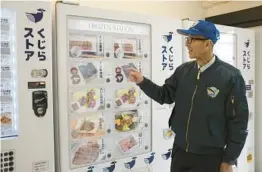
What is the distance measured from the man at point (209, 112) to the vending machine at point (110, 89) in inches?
18.0

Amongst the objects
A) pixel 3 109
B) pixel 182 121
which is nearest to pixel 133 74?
pixel 182 121

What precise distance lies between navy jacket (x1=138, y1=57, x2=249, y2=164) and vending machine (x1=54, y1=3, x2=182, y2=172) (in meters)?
0.47

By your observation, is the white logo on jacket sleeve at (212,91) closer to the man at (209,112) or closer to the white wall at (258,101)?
the man at (209,112)

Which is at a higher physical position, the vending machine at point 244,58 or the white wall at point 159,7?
the white wall at point 159,7

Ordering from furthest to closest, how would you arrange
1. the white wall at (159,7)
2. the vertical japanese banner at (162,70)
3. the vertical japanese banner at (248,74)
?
the vertical japanese banner at (248,74) < the white wall at (159,7) < the vertical japanese banner at (162,70)

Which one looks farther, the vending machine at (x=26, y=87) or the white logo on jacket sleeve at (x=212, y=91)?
the white logo on jacket sleeve at (x=212, y=91)

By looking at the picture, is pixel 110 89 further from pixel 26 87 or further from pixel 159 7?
pixel 159 7

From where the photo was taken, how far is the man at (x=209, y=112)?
1692 millimetres

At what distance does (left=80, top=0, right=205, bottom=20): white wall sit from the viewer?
274cm

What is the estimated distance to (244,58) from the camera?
3.01 meters

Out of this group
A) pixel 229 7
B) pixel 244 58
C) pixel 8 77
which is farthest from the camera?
pixel 229 7

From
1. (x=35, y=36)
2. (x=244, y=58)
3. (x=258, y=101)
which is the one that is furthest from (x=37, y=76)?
(x=258, y=101)

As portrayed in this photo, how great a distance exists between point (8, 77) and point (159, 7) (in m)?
2.00

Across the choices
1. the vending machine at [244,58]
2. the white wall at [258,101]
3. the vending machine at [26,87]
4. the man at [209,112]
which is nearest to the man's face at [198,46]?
the man at [209,112]
